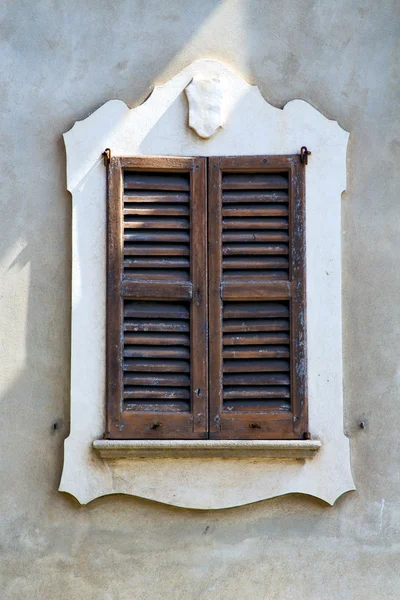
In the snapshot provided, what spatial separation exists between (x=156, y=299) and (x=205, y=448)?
802 millimetres

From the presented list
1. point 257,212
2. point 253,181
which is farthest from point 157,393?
point 253,181

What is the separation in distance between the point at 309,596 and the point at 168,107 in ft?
8.64

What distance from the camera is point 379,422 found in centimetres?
477

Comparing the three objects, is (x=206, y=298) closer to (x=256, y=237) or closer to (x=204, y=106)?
(x=256, y=237)

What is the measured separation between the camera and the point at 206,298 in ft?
15.6

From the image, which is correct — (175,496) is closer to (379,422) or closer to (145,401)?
(145,401)

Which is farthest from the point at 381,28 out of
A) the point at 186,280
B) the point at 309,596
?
the point at 309,596

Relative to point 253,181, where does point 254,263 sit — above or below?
below

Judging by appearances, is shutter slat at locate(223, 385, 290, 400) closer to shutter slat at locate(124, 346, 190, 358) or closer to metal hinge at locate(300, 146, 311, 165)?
shutter slat at locate(124, 346, 190, 358)

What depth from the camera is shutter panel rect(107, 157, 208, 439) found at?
184 inches

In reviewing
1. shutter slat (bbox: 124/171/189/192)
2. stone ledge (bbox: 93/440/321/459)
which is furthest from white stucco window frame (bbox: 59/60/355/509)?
shutter slat (bbox: 124/171/189/192)

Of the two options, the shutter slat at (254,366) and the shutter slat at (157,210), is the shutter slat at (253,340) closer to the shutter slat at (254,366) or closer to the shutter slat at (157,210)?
the shutter slat at (254,366)

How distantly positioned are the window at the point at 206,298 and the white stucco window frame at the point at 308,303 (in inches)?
2.8

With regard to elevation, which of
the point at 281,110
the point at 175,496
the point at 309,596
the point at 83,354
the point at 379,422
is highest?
the point at 281,110
